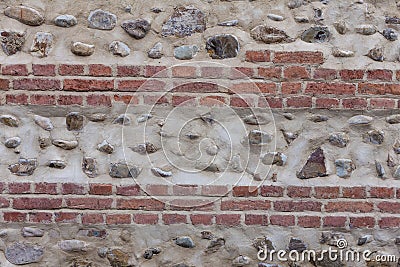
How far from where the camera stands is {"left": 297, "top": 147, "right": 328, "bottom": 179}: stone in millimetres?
3066

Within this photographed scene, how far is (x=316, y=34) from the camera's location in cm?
304

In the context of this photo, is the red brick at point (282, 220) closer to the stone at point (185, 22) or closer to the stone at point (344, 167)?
the stone at point (344, 167)

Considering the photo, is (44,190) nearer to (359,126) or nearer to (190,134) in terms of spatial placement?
(190,134)

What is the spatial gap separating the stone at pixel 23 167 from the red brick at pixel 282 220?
4.77 ft

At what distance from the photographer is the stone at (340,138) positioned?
305cm

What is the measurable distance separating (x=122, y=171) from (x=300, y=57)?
125 cm

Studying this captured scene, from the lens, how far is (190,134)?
3064 millimetres

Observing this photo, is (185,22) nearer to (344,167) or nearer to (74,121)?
(74,121)

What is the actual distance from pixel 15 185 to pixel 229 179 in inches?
50.1

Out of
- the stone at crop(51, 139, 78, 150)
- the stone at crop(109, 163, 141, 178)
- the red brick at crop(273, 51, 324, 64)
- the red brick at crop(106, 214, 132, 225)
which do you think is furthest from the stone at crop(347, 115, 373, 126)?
the stone at crop(51, 139, 78, 150)

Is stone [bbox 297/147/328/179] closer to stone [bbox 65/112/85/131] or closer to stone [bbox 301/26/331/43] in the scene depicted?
stone [bbox 301/26/331/43]

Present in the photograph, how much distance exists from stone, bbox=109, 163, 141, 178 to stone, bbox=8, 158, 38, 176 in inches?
18.3

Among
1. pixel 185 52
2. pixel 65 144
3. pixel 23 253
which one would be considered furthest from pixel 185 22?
pixel 23 253

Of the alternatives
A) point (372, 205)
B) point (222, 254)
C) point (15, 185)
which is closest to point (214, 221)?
point (222, 254)
